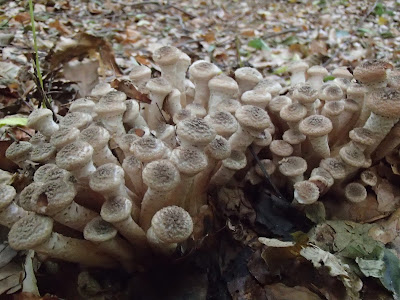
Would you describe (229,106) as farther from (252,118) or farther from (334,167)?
(334,167)

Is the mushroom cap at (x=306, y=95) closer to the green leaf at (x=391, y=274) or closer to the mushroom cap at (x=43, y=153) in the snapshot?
the green leaf at (x=391, y=274)

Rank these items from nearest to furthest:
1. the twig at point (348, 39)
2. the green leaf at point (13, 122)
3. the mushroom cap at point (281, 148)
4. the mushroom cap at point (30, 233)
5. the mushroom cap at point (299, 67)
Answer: the mushroom cap at point (30, 233) < the mushroom cap at point (281, 148) < the green leaf at point (13, 122) < the mushroom cap at point (299, 67) < the twig at point (348, 39)

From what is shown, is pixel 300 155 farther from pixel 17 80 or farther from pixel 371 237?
pixel 17 80

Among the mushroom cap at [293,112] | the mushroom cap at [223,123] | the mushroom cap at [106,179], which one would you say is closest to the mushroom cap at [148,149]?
the mushroom cap at [106,179]

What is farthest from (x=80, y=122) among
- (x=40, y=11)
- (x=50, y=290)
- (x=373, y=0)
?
(x=373, y=0)

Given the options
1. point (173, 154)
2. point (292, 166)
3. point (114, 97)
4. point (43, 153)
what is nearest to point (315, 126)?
point (292, 166)
